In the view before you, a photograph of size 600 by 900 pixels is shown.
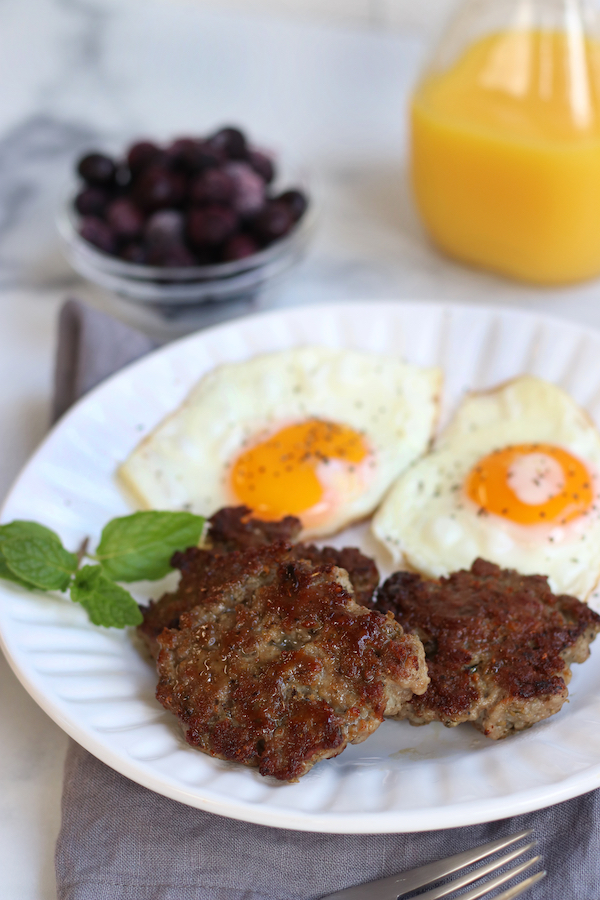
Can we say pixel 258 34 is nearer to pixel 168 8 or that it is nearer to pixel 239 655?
pixel 168 8

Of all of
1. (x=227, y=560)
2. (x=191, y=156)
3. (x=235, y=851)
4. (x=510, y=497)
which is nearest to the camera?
(x=235, y=851)

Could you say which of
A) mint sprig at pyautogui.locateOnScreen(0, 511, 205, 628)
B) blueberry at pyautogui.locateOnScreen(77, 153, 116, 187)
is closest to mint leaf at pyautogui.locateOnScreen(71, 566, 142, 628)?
mint sprig at pyautogui.locateOnScreen(0, 511, 205, 628)

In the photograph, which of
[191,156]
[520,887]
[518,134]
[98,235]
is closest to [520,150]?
[518,134]

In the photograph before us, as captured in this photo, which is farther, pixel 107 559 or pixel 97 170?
pixel 97 170

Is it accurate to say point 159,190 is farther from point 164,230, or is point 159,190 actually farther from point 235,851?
point 235,851

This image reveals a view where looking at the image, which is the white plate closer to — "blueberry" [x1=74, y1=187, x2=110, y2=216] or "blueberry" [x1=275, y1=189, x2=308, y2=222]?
"blueberry" [x1=275, y1=189, x2=308, y2=222]

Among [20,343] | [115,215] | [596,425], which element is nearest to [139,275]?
[115,215]
